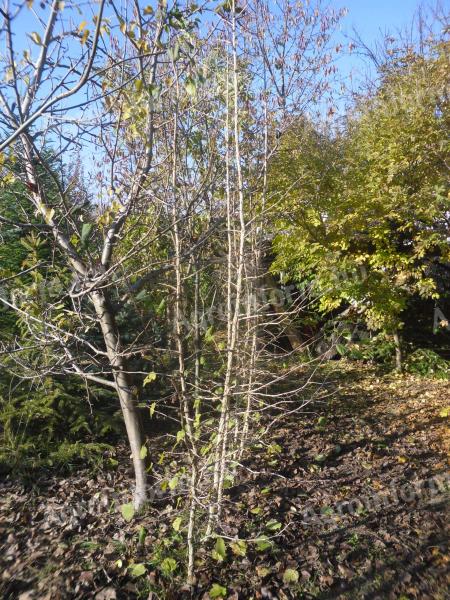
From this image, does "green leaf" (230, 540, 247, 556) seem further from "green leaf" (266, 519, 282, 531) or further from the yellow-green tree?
the yellow-green tree

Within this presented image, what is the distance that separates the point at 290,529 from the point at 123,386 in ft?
4.90

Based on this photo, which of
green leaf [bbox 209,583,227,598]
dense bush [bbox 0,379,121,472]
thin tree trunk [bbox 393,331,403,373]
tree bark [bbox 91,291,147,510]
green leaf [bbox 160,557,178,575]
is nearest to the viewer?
green leaf [bbox 209,583,227,598]

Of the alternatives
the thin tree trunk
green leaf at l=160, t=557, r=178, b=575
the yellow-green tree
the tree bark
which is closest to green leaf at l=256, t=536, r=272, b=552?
green leaf at l=160, t=557, r=178, b=575

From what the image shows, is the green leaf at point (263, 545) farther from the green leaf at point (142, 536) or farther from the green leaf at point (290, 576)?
the green leaf at point (142, 536)

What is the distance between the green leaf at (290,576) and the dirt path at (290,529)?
0.01 metres

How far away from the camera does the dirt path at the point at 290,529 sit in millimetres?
2637

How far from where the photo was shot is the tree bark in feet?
9.96

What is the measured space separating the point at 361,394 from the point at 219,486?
3.63 m

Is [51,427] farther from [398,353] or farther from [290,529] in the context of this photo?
[398,353]

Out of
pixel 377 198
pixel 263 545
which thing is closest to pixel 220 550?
pixel 263 545

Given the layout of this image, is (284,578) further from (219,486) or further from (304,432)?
(304,432)

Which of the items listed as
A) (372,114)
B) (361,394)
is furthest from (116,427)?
(372,114)

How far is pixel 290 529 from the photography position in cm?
314

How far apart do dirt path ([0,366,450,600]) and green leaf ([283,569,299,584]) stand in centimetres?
1
